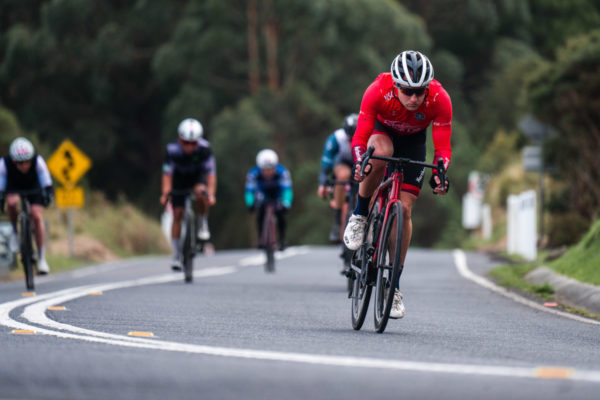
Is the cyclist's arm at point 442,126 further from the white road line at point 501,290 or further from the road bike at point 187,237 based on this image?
the road bike at point 187,237

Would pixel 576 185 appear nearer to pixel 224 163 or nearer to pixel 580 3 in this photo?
pixel 224 163

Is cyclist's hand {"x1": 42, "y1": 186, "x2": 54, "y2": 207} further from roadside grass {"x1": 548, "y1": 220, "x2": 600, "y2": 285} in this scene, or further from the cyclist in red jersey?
the cyclist in red jersey

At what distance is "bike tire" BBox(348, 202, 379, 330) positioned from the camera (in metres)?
8.87

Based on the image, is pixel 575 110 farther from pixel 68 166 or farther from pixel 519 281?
pixel 519 281

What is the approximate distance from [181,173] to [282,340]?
8012mm

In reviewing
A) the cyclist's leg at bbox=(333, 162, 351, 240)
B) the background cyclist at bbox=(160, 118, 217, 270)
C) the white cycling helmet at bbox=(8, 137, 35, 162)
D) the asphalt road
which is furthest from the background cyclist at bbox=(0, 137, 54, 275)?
the cyclist's leg at bbox=(333, 162, 351, 240)

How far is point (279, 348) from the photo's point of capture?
7426mm

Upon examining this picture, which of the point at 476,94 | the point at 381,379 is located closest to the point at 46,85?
the point at 476,94

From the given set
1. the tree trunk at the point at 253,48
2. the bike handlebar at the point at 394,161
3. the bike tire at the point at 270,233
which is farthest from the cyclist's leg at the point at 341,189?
the tree trunk at the point at 253,48

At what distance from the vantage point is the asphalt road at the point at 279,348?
5875 mm

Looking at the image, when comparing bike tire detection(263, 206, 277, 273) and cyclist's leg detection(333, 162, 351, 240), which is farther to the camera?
bike tire detection(263, 206, 277, 273)

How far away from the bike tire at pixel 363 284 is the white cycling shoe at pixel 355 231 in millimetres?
37

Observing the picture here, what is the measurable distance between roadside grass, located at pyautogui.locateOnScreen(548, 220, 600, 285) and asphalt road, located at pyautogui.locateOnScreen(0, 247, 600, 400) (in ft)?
3.22

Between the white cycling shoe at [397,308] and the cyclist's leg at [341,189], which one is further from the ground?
the cyclist's leg at [341,189]
